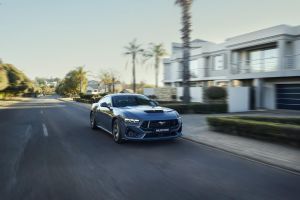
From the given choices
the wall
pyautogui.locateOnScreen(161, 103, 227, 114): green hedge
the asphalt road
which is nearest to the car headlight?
the asphalt road

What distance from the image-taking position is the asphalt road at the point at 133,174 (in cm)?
484

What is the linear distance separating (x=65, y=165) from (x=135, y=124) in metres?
2.50

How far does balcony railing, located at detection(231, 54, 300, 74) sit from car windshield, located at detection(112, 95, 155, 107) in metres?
14.9

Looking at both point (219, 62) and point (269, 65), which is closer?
point (269, 65)

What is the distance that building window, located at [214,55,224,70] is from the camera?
34.0 metres

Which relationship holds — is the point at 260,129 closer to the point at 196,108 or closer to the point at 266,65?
the point at 196,108

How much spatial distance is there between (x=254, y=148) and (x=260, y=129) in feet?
4.23

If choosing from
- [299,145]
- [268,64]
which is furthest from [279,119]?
[268,64]

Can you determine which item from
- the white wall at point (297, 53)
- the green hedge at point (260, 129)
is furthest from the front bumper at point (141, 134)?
the white wall at point (297, 53)

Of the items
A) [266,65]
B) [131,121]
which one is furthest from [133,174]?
[266,65]

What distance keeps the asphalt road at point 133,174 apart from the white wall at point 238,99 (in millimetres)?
14363

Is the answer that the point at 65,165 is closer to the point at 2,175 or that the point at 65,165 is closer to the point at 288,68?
the point at 2,175

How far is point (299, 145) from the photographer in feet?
27.2

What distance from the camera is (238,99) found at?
23125 millimetres
